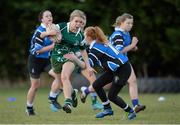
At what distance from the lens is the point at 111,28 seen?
80.2ft

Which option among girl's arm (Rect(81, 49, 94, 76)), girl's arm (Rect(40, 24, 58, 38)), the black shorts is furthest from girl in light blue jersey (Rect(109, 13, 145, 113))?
the black shorts

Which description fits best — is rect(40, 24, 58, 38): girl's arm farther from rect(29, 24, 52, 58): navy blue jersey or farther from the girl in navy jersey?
the girl in navy jersey

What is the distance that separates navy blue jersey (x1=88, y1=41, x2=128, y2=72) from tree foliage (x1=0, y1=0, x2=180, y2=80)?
451 inches

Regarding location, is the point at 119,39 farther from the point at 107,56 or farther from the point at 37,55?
the point at 37,55

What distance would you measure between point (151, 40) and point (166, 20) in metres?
0.93

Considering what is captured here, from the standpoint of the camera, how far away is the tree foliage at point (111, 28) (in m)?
23.6

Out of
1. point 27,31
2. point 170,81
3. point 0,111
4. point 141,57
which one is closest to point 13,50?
point 27,31

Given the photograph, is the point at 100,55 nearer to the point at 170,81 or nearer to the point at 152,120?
the point at 152,120

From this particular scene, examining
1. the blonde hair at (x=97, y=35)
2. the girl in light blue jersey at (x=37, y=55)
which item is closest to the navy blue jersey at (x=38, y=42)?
the girl in light blue jersey at (x=37, y=55)

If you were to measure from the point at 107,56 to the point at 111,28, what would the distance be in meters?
13.2

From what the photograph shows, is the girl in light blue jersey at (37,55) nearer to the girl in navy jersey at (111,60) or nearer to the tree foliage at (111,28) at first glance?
the girl in navy jersey at (111,60)

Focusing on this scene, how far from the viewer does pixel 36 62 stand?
42.3 ft

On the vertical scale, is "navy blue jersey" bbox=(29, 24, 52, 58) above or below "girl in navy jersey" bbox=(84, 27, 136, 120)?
above

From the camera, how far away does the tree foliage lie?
23594 mm
